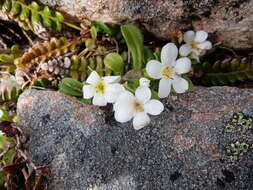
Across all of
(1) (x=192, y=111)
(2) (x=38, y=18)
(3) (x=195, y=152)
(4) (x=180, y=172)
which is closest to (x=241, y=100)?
(1) (x=192, y=111)

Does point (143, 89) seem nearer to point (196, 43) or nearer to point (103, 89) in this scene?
point (103, 89)

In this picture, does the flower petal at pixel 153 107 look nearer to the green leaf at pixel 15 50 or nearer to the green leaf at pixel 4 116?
the green leaf at pixel 4 116

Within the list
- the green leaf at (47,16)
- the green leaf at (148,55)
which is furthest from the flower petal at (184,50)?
the green leaf at (47,16)

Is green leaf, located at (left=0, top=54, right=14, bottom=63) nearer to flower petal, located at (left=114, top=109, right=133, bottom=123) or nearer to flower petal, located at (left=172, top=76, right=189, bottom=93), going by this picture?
flower petal, located at (left=114, top=109, right=133, bottom=123)

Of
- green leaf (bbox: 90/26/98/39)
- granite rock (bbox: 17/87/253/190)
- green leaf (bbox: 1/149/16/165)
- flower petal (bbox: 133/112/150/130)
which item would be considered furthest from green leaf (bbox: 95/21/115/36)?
green leaf (bbox: 1/149/16/165)

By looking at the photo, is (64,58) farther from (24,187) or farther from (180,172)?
(180,172)

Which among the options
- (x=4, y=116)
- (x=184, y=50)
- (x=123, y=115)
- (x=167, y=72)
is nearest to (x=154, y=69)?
(x=167, y=72)
